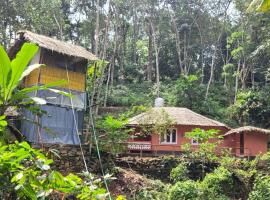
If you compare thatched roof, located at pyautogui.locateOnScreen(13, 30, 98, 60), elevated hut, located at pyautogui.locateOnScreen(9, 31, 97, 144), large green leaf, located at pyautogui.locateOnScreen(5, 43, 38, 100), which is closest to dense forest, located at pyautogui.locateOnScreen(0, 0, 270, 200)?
large green leaf, located at pyautogui.locateOnScreen(5, 43, 38, 100)

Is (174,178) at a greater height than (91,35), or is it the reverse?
A: (91,35)

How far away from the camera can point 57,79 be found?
1472cm

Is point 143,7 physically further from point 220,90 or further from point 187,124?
point 187,124

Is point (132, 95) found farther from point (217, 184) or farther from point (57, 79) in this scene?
point (217, 184)

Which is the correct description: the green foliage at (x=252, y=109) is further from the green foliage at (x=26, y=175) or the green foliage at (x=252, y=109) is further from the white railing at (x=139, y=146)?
the green foliage at (x=26, y=175)

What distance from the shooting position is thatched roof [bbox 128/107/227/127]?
59.9 feet

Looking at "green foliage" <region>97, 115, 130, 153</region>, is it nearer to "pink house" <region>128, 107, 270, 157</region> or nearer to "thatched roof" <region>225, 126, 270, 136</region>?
"pink house" <region>128, 107, 270, 157</region>

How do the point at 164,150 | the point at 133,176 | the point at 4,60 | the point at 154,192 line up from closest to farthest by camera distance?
the point at 4,60, the point at 154,192, the point at 133,176, the point at 164,150

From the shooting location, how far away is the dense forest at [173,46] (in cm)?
2625

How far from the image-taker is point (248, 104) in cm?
2625

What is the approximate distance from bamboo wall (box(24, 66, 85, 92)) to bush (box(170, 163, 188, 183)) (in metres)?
4.31

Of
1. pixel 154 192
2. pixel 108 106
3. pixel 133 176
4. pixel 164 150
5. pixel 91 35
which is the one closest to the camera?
pixel 154 192

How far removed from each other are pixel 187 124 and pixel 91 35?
1605 cm

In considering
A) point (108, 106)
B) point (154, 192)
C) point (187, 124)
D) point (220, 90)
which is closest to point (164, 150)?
point (187, 124)
